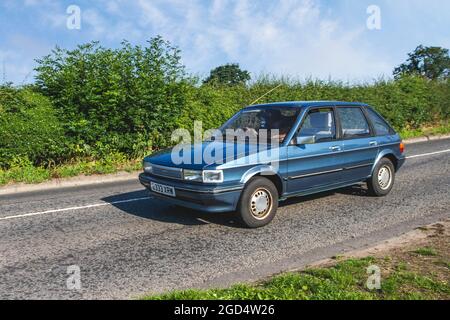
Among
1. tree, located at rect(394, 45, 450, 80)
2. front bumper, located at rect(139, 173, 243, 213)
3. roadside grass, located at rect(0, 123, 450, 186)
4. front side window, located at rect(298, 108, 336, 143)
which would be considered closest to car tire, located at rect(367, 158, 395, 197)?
front side window, located at rect(298, 108, 336, 143)

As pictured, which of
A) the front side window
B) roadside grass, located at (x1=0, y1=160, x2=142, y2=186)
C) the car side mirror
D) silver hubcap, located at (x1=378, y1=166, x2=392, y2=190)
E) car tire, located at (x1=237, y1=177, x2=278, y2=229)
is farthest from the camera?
roadside grass, located at (x1=0, y1=160, x2=142, y2=186)

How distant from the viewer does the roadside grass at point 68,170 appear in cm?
992

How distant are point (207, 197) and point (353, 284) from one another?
219 cm

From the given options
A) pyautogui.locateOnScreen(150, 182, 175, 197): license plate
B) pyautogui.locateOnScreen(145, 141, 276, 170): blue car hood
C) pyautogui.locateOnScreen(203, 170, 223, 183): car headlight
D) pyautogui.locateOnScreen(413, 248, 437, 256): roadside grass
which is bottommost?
pyautogui.locateOnScreen(413, 248, 437, 256): roadside grass

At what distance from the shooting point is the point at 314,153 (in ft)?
20.6

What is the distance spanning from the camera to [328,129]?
666 centimetres

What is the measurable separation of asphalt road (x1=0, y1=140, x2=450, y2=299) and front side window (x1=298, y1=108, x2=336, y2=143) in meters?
1.24

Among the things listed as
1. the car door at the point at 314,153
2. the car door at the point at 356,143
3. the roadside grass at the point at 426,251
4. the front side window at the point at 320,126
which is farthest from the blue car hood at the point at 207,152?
the roadside grass at the point at 426,251

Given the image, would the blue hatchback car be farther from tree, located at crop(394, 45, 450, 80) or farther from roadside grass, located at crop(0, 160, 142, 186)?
tree, located at crop(394, 45, 450, 80)

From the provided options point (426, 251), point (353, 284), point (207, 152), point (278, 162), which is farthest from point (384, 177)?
point (353, 284)

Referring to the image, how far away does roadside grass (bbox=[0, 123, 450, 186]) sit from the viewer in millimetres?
9922

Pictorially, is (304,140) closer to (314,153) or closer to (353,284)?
(314,153)
